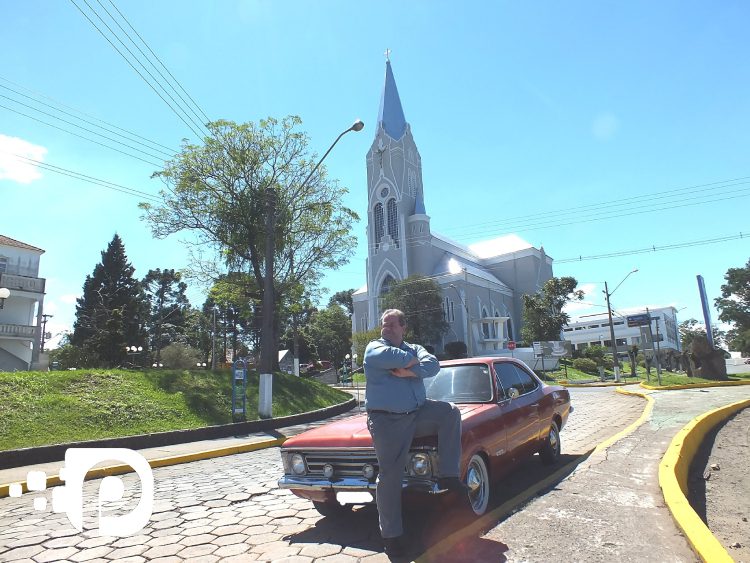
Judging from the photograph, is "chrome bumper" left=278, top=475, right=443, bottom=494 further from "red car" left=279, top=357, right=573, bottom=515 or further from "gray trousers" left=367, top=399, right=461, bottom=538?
"gray trousers" left=367, top=399, right=461, bottom=538

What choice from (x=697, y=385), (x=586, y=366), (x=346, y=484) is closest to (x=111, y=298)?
(x=586, y=366)

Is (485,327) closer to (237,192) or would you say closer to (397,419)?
(237,192)

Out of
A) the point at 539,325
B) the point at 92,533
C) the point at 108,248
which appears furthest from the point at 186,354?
the point at 92,533

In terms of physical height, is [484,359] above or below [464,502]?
above

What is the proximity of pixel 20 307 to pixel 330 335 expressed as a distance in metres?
42.3

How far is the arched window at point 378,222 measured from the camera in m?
64.8

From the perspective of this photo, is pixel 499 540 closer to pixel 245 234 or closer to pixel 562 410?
pixel 562 410

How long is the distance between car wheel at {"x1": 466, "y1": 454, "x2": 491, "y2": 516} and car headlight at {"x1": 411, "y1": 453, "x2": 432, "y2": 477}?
1.81ft

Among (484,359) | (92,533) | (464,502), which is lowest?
(92,533)

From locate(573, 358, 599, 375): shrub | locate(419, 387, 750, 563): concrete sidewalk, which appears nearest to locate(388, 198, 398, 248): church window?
locate(573, 358, 599, 375): shrub

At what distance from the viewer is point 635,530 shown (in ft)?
11.3

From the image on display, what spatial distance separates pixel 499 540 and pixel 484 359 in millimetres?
2200

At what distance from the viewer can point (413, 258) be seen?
62.7m

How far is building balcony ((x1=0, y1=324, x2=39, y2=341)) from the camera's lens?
Answer: 2838 cm
